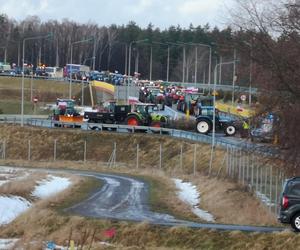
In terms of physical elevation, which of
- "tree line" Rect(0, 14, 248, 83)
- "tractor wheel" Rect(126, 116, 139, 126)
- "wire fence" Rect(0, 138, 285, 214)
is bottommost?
"wire fence" Rect(0, 138, 285, 214)

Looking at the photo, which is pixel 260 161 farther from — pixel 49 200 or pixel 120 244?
pixel 120 244

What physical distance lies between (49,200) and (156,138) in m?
31.8

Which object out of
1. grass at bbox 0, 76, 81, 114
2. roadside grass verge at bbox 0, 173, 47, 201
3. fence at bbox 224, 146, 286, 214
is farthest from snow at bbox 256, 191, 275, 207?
grass at bbox 0, 76, 81, 114

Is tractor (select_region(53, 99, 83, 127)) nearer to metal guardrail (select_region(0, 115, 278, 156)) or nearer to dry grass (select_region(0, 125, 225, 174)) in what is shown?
metal guardrail (select_region(0, 115, 278, 156))

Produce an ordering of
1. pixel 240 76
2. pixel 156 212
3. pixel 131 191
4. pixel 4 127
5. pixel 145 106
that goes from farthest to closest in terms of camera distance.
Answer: pixel 4 127, pixel 145 106, pixel 131 191, pixel 240 76, pixel 156 212

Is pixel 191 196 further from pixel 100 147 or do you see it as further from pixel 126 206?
pixel 100 147

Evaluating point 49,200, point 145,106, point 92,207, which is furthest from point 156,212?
point 145,106

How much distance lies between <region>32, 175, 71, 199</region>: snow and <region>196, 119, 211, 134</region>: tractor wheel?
17927mm

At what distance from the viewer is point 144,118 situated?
65.0m

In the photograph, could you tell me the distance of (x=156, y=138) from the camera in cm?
6228

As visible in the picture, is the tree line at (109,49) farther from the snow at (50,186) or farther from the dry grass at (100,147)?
the snow at (50,186)

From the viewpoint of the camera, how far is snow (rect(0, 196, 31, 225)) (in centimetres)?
2595

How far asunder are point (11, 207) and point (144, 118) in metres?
36.9

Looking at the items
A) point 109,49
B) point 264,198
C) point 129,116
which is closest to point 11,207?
point 264,198
